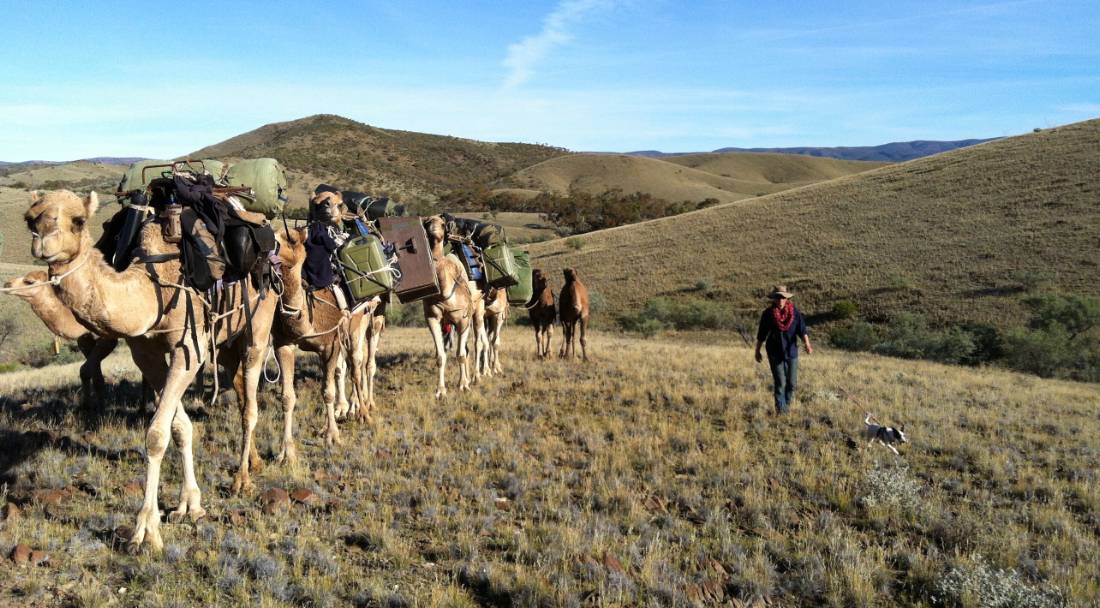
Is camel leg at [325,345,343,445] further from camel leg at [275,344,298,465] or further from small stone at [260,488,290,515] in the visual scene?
small stone at [260,488,290,515]

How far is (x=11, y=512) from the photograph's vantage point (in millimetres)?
5770

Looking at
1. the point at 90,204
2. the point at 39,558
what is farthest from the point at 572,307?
the point at 90,204

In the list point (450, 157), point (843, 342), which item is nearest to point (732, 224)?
point (843, 342)

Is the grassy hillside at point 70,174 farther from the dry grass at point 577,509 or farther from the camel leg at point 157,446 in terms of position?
the camel leg at point 157,446

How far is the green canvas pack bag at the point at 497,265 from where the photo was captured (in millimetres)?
13195

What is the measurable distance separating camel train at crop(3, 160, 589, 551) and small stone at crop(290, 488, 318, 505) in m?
0.48

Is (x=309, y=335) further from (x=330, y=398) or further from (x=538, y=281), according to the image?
(x=538, y=281)

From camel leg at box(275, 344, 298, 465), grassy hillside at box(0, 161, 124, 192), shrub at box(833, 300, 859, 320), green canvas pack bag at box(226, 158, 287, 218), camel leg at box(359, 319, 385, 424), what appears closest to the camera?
green canvas pack bag at box(226, 158, 287, 218)

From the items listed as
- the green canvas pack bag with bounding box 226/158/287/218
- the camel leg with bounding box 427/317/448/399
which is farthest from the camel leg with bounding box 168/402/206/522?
the camel leg with bounding box 427/317/448/399

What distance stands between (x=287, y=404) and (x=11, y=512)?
271 cm

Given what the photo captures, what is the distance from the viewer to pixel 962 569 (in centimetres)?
532

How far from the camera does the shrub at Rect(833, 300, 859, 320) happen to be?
103 ft

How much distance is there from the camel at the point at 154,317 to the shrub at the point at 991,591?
6.38 meters

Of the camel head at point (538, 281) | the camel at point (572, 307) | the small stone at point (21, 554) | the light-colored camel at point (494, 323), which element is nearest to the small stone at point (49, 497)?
the small stone at point (21, 554)
